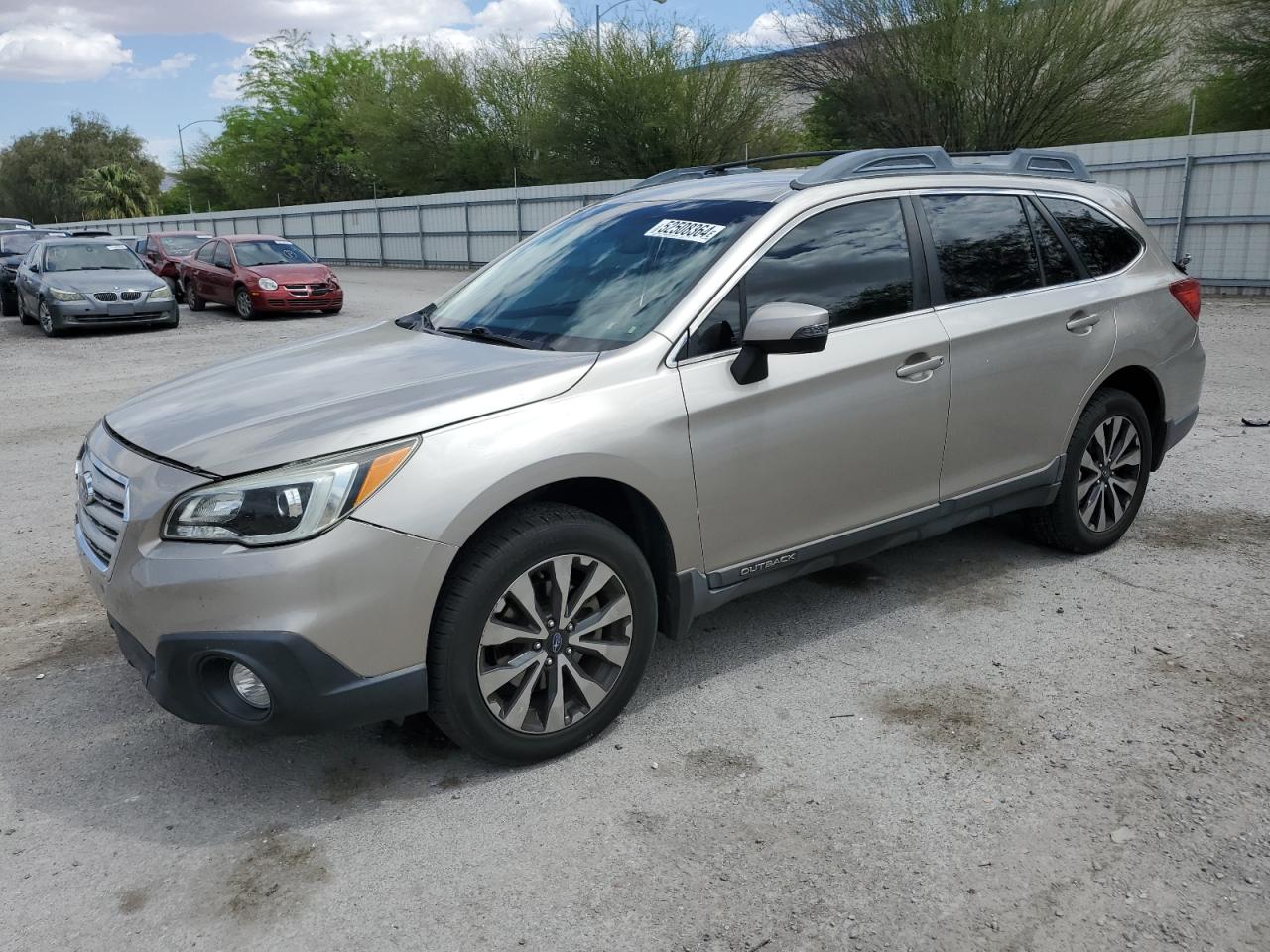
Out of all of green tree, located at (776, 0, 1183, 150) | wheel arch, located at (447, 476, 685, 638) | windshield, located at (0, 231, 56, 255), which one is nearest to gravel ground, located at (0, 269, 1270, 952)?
wheel arch, located at (447, 476, 685, 638)

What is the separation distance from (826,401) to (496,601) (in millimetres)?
1427

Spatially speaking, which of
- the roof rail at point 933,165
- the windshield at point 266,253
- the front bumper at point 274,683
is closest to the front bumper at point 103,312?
the windshield at point 266,253

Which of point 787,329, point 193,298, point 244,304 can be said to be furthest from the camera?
point 193,298

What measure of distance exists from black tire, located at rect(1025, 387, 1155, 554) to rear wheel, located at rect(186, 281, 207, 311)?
18.4 meters

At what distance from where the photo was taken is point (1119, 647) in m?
4.12

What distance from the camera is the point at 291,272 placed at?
18328 mm

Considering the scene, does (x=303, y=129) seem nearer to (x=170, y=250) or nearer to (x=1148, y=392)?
(x=170, y=250)

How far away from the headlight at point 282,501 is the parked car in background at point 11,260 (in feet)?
59.3

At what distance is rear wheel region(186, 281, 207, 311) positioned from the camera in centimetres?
2005

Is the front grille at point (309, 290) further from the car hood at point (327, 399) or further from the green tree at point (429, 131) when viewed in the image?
the green tree at point (429, 131)

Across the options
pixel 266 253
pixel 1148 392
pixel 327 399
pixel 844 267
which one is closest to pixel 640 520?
pixel 327 399

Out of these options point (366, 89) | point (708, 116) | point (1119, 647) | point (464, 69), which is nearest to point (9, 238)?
point (708, 116)

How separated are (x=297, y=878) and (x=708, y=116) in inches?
1290

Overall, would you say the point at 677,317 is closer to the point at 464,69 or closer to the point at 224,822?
the point at 224,822
